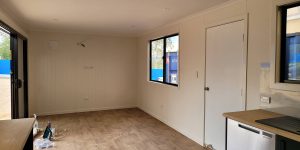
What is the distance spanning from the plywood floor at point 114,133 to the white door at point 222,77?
53 centimetres

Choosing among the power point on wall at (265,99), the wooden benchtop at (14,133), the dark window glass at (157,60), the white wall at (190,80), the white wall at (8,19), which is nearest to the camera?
the wooden benchtop at (14,133)

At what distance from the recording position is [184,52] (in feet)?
13.7

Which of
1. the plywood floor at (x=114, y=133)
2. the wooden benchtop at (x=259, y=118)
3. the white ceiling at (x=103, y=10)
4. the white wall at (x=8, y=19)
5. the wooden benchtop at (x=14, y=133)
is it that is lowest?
the plywood floor at (x=114, y=133)

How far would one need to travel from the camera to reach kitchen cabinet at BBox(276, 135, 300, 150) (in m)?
1.55

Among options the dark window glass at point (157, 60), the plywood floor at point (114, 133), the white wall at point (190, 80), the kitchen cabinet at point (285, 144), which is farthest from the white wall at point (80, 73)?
the kitchen cabinet at point (285, 144)

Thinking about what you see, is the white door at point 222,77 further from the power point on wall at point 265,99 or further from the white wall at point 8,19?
the white wall at point 8,19

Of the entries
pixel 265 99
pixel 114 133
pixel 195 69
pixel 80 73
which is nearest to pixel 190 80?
pixel 195 69

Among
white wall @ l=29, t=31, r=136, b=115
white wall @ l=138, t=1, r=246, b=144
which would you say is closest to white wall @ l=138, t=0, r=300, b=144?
white wall @ l=138, t=1, r=246, b=144

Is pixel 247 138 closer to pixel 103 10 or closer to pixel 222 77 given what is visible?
pixel 222 77

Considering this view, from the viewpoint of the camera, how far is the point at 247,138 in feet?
6.40

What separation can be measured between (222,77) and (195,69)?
2.32 ft

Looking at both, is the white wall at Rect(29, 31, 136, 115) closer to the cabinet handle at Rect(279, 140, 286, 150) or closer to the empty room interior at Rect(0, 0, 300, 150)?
the empty room interior at Rect(0, 0, 300, 150)

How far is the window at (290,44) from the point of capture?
2.17 m

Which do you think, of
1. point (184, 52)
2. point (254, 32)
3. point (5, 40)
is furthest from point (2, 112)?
point (254, 32)
